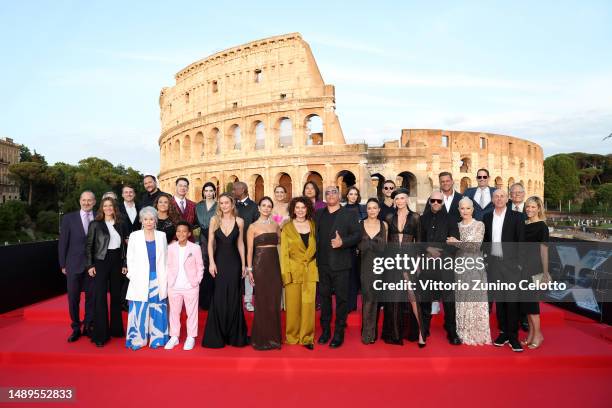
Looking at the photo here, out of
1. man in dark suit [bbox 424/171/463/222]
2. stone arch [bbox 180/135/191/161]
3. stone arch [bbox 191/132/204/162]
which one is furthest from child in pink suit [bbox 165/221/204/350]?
stone arch [bbox 180/135/191/161]

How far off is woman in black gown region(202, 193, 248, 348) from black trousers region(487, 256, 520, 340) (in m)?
3.21

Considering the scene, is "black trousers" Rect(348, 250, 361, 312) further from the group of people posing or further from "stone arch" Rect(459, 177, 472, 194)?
"stone arch" Rect(459, 177, 472, 194)

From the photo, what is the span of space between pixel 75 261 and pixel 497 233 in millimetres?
5572

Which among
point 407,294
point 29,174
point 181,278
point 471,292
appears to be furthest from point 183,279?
point 29,174

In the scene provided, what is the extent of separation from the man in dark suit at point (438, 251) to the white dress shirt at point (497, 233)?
0.50m

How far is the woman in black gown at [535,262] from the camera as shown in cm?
443

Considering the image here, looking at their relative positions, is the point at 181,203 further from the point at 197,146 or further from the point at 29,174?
the point at 29,174

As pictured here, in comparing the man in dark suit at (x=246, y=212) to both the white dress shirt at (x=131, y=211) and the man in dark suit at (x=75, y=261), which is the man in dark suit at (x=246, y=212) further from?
the man in dark suit at (x=75, y=261)

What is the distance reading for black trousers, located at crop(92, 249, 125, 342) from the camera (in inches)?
181

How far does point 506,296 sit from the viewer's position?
4457 mm

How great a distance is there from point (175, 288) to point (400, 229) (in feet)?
9.77

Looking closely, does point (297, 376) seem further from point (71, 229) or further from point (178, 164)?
point (178, 164)

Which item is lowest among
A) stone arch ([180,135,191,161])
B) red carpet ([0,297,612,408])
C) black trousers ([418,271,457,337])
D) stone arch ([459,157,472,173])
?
red carpet ([0,297,612,408])

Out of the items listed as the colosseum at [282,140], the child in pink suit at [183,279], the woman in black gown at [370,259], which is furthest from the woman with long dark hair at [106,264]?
the colosseum at [282,140]
